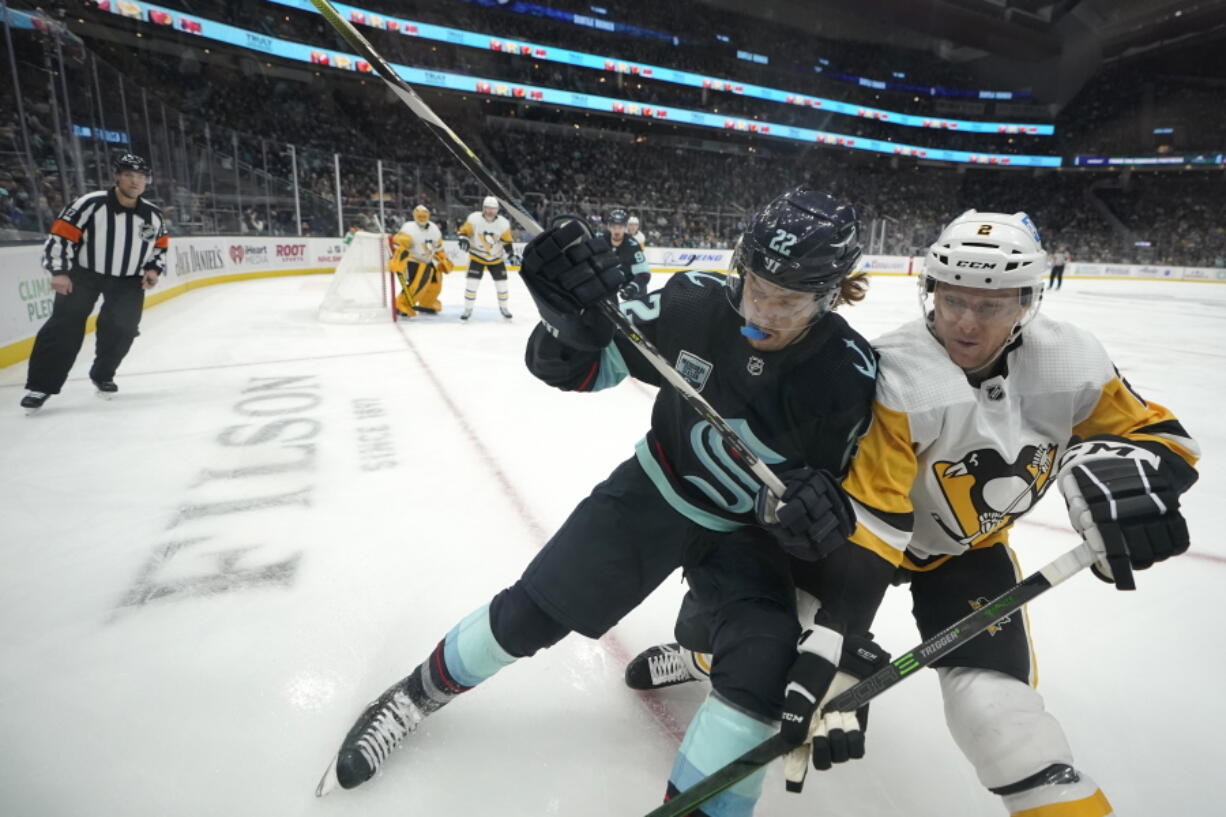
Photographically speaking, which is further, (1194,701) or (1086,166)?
(1086,166)

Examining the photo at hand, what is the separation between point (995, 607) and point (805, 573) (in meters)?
0.30

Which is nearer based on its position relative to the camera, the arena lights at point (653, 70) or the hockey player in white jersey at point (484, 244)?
the hockey player in white jersey at point (484, 244)

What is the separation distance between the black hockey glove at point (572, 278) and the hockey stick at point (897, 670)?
738mm

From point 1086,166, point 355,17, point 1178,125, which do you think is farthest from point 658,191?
point 1178,125

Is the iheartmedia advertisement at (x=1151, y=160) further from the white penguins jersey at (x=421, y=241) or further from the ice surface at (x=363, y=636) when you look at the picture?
the white penguins jersey at (x=421, y=241)

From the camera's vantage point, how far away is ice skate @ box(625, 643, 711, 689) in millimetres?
1530

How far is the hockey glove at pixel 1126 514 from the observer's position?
3.14 feet

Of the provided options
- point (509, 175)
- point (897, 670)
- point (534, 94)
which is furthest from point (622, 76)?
point (897, 670)

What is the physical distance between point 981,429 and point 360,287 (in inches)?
271

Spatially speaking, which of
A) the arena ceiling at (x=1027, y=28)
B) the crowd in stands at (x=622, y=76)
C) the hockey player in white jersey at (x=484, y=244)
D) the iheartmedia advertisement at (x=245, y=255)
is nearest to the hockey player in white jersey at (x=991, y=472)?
the hockey player in white jersey at (x=484, y=244)

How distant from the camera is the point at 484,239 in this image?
7293 millimetres

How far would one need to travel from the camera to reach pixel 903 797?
4.20 feet

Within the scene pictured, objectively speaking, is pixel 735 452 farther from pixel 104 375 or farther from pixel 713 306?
pixel 104 375

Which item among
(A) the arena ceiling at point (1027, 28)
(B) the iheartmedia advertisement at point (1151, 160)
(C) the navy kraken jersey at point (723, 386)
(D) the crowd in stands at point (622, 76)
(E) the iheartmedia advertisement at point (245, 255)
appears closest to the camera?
(C) the navy kraken jersey at point (723, 386)
